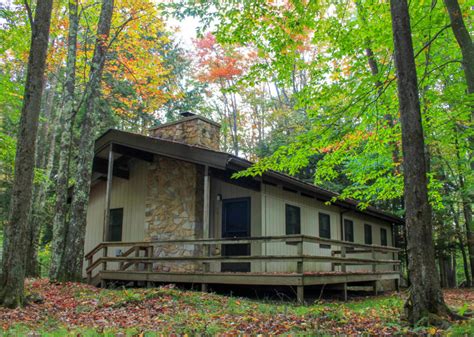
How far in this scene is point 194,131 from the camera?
43.0ft

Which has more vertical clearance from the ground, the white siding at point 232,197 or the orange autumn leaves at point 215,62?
the orange autumn leaves at point 215,62

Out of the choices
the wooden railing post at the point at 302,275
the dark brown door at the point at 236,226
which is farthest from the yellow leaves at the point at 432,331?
the dark brown door at the point at 236,226

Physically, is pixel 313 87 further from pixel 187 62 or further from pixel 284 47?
pixel 187 62

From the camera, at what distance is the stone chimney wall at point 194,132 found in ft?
42.9

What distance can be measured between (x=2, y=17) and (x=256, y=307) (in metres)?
10.1

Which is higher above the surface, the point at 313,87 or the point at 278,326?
the point at 313,87

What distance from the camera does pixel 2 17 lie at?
10.9m

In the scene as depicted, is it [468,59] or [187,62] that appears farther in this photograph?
[187,62]

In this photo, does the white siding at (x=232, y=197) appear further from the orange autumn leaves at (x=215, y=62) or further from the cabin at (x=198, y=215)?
the orange autumn leaves at (x=215, y=62)

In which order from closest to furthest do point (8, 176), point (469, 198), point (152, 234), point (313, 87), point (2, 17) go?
point (313, 87) → point (2, 17) → point (152, 234) → point (469, 198) → point (8, 176)

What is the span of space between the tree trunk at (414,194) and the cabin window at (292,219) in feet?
24.1

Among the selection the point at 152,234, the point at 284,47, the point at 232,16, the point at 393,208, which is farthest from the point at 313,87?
the point at 393,208

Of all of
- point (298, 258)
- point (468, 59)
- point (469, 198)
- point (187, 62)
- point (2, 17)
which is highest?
point (187, 62)

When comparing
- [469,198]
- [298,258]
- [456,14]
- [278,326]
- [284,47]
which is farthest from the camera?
[469,198]
